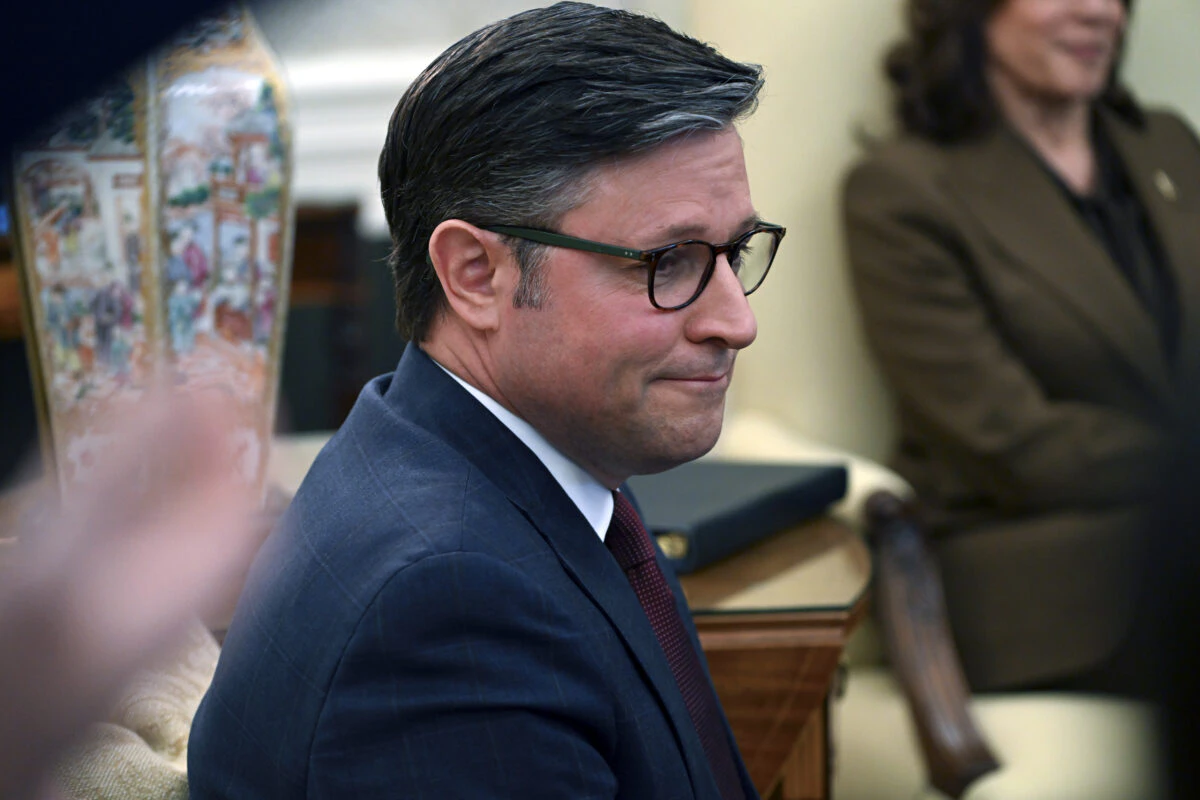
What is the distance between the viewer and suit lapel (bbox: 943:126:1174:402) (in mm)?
2062

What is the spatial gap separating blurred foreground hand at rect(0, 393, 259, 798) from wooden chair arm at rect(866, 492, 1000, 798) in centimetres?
145

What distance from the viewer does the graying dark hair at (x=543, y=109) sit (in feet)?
2.53

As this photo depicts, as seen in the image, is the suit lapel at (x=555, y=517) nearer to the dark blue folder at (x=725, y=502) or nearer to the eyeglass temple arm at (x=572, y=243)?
the eyeglass temple arm at (x=572, y=243)

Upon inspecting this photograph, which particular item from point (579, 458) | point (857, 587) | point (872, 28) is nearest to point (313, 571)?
point (579, 458)

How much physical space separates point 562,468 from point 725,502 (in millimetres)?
595

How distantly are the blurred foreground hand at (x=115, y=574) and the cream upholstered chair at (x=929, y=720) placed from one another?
1360 mm

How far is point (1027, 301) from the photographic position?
204 centimetres

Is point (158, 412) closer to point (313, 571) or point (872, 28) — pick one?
point (313, 571)

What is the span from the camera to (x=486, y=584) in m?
0.68

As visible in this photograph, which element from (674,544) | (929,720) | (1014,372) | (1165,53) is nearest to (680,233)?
(674,544)

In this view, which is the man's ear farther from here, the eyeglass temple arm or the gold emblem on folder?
the gold emblem on folder

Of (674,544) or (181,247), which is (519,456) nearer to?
(181,247)

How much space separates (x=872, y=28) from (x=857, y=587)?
4.14ft

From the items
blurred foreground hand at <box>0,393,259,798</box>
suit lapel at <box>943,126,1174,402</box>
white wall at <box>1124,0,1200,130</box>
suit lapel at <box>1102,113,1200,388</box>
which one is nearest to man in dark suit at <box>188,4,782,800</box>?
blurred foreground hand at <box>0,393,259,798</box>
